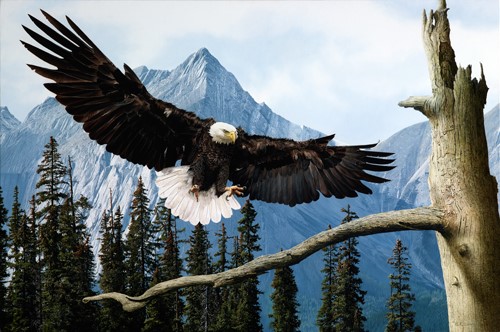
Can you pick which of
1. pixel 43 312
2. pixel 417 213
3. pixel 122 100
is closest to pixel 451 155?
pixel 417 213

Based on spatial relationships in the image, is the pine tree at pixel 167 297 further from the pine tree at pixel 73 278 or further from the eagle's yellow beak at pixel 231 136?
Answer: the eagle's yellow beak at pixel 231 136

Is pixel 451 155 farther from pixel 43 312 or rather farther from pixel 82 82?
pixel 43 312

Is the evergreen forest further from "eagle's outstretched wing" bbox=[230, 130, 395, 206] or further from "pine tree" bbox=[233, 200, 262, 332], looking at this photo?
"eagle's outstretched wing" bbox=[230, 130, 395, 206]

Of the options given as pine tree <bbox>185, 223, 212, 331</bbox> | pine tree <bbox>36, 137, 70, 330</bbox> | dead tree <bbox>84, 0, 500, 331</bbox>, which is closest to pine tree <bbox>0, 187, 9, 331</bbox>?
pine tree <bbox>36, 137, 70, 330</bbox>

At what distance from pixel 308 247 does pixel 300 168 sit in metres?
2.74

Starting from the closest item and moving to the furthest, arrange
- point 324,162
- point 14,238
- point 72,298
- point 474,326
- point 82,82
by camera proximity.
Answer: point 474,326 < point 82,82 < point 324,162 < point 72,298 < point 14,238

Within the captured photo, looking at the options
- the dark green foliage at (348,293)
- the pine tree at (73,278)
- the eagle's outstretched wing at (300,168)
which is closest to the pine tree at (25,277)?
the pine tree at (73,278)

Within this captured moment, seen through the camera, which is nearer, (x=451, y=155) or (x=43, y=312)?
(x=451, y=155)

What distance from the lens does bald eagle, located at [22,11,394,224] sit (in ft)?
22.0

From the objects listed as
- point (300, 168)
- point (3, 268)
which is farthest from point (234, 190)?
point (3, 268)

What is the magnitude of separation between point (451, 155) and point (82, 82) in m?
4.06

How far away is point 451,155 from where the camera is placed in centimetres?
533

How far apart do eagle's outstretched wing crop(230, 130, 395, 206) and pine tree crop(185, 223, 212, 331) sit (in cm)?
2726

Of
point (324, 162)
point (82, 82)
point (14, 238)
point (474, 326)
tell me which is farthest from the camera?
point (14, 238)
